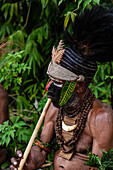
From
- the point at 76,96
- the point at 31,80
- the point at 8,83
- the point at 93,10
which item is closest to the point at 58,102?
the point at 76,96

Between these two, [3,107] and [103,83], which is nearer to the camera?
[3,107]

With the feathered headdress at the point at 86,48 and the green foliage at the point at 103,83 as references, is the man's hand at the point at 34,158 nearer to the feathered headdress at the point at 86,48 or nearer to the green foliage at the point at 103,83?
the feathered headdress at the point at 86,48

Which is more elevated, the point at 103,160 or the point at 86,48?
the point at 86,48

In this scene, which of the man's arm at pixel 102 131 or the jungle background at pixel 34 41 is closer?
the man's arm at pixel 102 131

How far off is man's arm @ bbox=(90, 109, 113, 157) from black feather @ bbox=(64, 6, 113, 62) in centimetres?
33

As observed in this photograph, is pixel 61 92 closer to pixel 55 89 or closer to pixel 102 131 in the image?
pixel 55 89

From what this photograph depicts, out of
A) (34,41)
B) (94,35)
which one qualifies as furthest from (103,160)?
(34,41)

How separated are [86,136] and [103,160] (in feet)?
0.68

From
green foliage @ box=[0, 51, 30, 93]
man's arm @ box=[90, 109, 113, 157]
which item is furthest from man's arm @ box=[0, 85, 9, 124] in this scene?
man's arm @ box=[90, 109, 113, 157]

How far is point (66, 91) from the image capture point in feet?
4.67

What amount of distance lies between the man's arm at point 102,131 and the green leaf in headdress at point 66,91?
0.66 ft

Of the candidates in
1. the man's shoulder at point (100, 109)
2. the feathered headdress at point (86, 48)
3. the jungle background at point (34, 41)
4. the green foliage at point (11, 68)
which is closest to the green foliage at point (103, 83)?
the jungle background at point (34, 41)

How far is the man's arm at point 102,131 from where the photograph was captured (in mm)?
1362

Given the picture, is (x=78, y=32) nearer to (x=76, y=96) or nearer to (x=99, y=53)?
(x=99, y=53)
